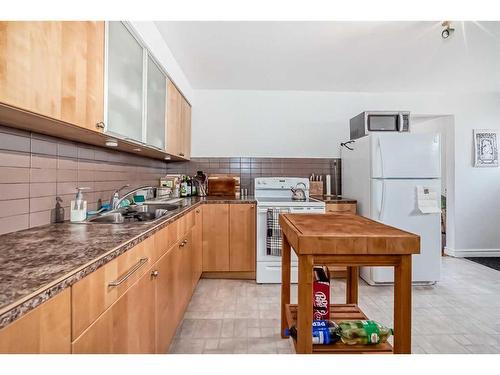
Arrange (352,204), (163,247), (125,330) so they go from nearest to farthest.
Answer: (125,330) < (163,247) < (352,204)

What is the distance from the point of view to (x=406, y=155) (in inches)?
111

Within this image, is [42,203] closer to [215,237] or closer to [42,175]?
[42,175]

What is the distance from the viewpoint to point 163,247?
157 centimetres

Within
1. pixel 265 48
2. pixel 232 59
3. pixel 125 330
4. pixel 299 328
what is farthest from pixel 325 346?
pixel 232 59

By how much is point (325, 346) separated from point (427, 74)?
3188 millimetres

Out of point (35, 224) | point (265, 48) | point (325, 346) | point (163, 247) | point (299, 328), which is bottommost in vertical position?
point (325, 346)

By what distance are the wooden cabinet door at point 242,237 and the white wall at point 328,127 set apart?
3.36 ft

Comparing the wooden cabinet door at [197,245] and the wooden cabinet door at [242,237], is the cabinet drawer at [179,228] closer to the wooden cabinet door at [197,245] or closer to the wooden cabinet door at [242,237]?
the wooden cabinet door at [197,245]

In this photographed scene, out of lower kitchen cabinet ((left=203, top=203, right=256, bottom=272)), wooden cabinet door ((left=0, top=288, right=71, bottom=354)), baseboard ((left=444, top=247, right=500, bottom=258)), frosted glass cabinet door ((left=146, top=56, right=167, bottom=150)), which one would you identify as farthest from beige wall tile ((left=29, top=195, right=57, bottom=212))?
baseboard ((left=444, top=247, right=500, bottom=258))

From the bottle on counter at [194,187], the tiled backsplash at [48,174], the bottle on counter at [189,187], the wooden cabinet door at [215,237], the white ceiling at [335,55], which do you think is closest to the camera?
the tiled backsplash at [48,174]

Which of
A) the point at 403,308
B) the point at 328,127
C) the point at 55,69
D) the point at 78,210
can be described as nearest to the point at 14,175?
the point at 78,210

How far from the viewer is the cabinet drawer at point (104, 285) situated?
29.7 inches

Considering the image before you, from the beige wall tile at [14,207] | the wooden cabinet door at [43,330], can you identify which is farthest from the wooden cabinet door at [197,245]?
the wooden cabinet door at [43,330]
